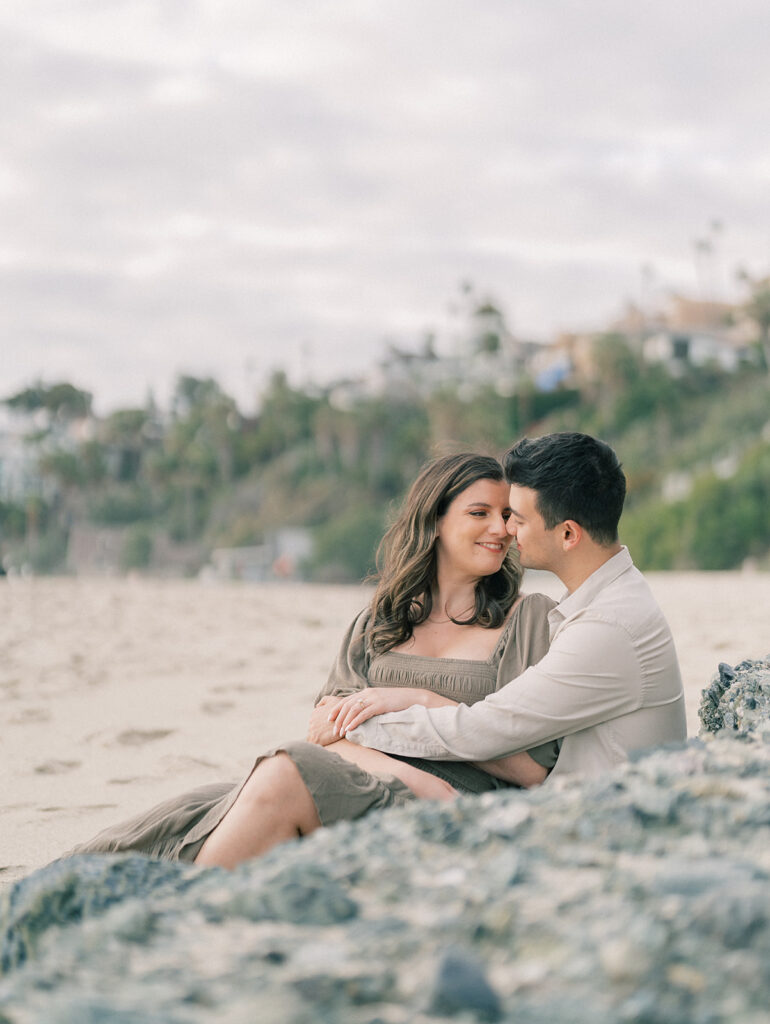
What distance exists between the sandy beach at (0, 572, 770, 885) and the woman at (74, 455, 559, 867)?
3.68 feet

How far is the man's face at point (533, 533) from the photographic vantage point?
9.82 ft

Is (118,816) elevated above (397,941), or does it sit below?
below

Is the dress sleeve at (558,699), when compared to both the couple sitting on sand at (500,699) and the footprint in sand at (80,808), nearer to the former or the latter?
the couple sitting on sand at (500,699)

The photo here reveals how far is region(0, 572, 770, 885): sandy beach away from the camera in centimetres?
461

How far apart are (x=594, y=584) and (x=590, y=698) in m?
0.35

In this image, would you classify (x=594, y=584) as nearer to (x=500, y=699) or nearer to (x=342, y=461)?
(x=500, y=699)

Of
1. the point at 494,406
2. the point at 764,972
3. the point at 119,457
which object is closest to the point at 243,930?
the point at 764,972

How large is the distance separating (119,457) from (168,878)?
77.9 meters

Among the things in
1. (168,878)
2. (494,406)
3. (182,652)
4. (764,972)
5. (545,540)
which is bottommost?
(182,652)

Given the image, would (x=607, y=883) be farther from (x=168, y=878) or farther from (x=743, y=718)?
(x=743, y=718)

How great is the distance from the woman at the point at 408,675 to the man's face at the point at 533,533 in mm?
358

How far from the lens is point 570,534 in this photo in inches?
117

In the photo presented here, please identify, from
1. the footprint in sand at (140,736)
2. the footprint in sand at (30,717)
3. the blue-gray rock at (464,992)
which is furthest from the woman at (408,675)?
the footprint in sand at (30,717)

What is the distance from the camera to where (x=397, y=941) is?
1594 mm
